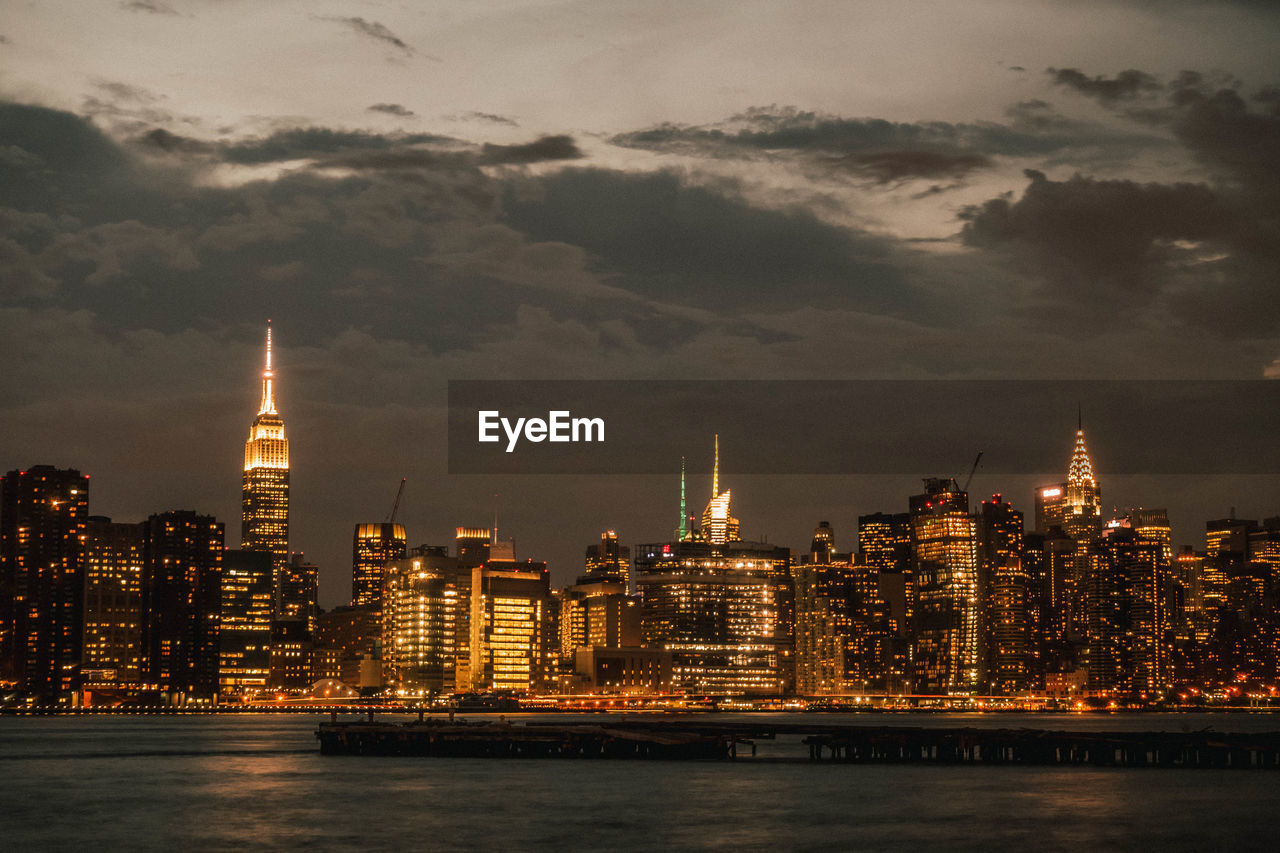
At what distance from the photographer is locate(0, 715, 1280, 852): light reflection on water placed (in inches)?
3297

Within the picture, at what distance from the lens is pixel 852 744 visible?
138m

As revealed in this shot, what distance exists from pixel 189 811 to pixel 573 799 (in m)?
22.6

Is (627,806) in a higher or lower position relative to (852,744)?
lower

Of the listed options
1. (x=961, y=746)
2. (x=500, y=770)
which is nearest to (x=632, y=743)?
(x=500, y=770)

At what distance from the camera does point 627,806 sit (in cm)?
9750

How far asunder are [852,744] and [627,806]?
45075mm

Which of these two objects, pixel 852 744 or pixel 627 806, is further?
pixel 852 744

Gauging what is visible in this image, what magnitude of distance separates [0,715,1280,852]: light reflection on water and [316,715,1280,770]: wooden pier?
175 inches

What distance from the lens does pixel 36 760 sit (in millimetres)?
151500

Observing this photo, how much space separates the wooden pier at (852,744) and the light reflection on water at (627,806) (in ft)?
14.6

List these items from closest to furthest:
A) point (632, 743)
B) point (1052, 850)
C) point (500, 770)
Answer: point (1052, 850), point (500, 770), point (632, 743)

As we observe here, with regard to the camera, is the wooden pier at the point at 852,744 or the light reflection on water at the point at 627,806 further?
the wooden pier at the point at 852,744

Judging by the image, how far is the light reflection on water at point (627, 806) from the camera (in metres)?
83.8

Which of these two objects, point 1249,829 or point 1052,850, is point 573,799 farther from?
point 1249,829
